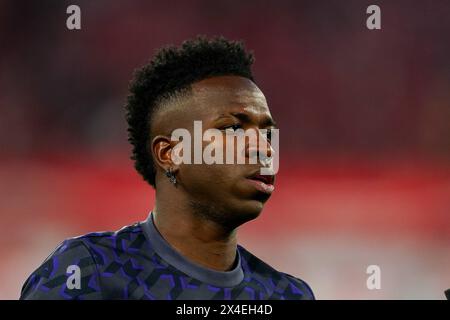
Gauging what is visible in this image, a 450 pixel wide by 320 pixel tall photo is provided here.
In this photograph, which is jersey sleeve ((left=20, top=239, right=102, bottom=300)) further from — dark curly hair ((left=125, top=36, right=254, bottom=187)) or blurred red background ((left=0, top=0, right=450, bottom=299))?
blurred red background ((left=0, top=0, right=450, bottom=299))

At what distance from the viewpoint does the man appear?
2.35 metres

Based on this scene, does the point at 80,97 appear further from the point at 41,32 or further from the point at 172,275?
the point at 172,275

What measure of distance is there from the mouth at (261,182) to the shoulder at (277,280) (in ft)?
1.50

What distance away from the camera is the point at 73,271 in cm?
228

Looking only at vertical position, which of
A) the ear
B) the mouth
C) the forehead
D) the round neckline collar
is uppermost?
the forehead

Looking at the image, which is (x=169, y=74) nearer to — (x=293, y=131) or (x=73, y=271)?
(x=73, y=271)

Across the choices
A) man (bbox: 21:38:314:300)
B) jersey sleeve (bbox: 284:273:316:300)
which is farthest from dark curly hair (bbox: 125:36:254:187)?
jersey sleeve (bbox: 284:273:316:300)

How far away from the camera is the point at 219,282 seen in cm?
252

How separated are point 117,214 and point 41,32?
1358 millimetres
